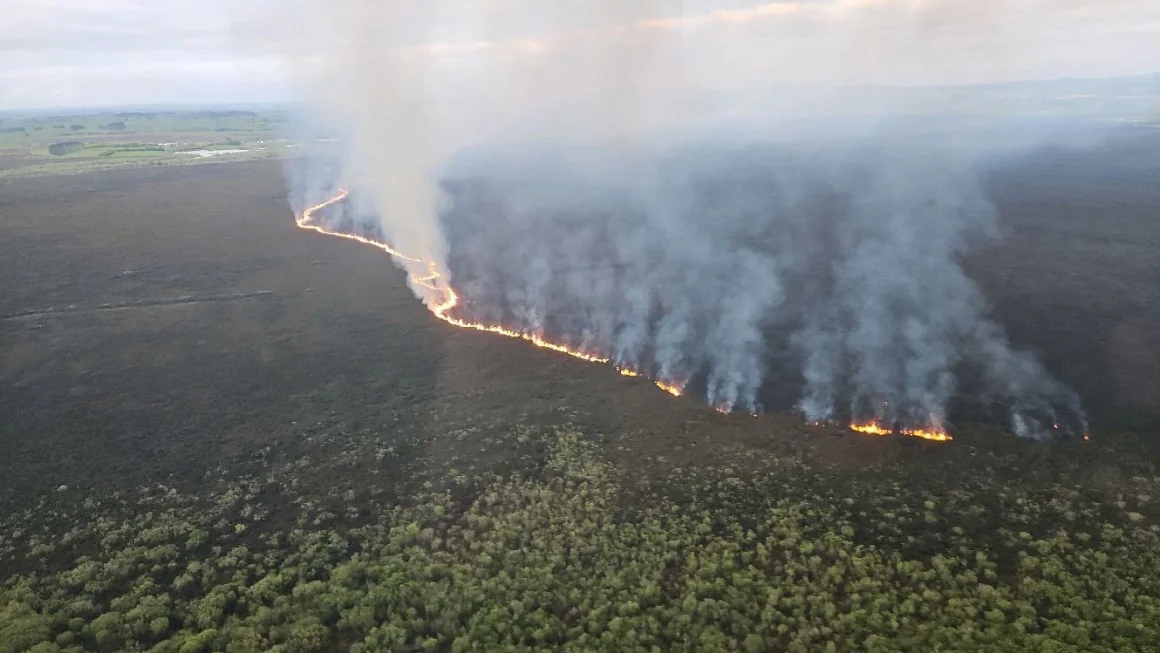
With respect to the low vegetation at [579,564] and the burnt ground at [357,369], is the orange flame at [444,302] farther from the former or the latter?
the low vegetation at [579,564]

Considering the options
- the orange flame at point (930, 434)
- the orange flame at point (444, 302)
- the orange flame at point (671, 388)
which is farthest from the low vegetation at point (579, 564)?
the orange flame at point (444, 302)

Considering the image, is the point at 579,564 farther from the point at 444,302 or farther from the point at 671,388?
the point at 444,302

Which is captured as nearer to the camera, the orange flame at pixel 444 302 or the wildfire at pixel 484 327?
the wildfire at pixel 484 327

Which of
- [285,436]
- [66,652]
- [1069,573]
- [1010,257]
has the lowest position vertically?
[66,652]

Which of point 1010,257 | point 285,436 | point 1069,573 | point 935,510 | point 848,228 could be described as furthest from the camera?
point 848,228

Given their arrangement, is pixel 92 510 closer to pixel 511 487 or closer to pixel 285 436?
pixel 285 436

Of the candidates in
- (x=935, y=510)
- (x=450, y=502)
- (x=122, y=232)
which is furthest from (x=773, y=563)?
(x=122, y=232)
